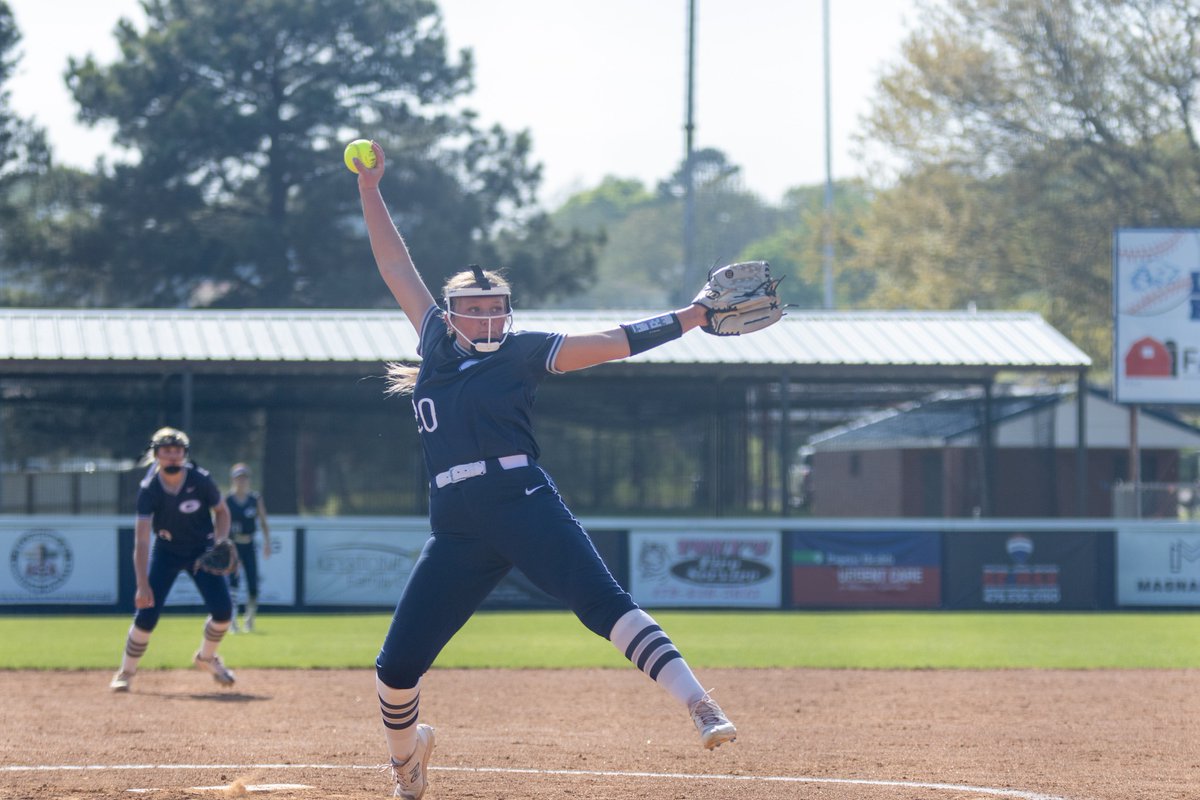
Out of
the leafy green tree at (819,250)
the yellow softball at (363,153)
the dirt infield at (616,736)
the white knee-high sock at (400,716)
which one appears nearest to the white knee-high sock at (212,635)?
the dirt infield at (616,736)

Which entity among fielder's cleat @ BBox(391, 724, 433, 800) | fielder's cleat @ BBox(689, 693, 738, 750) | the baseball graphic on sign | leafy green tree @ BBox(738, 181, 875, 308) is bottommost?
fielder's cleat @ BBox(391, 724, 433, 800)

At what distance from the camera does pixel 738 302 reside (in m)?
5.64

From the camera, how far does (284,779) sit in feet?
23.9

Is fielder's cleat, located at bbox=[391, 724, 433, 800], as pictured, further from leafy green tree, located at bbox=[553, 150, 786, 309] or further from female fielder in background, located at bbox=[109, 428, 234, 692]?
leafy green tree, located at bbox=[553, 150, 786, 309]

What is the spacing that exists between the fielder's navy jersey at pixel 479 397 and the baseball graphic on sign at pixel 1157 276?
20.4 m

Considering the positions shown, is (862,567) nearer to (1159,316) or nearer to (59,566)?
(1159,316)

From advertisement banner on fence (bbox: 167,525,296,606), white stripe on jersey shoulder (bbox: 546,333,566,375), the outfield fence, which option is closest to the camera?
white stripe on jersey shoulder (bbox: 546,333,566,375)

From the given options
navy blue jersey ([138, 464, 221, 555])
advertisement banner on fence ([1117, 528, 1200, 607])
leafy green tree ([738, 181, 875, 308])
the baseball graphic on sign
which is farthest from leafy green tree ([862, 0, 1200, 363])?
navy blue jersey ([138, 464, 221, 555])

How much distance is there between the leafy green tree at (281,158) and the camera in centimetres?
3947

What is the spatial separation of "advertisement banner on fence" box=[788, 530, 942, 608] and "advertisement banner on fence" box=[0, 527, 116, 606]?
9564 millimetres

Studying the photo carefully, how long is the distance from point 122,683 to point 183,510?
1.52 meters

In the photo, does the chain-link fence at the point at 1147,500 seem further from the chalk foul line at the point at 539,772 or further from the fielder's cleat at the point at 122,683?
the chalk foul line at the point at 539,772

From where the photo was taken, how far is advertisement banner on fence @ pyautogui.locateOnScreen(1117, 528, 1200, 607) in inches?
856

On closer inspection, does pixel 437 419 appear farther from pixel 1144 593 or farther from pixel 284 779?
pixel 1144 593
